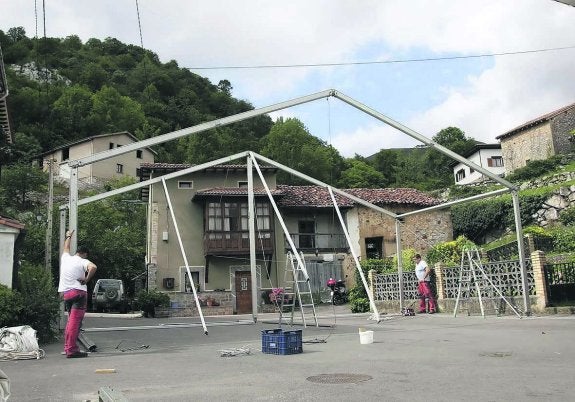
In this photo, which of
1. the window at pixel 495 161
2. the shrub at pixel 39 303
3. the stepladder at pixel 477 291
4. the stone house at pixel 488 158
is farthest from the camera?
the window at pixel 495 161

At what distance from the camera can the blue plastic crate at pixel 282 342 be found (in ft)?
26.4

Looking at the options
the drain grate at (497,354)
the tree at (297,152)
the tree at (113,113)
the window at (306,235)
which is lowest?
the drain grate at (497,354)

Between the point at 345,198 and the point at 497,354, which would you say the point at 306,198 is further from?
the point at 497,354

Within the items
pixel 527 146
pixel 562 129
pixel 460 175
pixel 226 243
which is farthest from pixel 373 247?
pixel 460 175

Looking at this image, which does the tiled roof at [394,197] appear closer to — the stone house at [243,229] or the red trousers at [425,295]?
the stone house at [243,229]

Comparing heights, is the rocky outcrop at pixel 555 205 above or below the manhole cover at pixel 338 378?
above

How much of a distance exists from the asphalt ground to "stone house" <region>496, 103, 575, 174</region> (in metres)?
38.4

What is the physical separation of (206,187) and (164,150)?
3094 cm

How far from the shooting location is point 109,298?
30.8m

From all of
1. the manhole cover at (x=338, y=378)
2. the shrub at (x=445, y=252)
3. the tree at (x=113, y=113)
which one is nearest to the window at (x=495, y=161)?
the shrub at (x=445, y=252)

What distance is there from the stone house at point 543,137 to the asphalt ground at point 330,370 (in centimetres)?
3837

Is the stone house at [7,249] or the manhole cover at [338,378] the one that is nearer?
the manhole cover at [338,378]

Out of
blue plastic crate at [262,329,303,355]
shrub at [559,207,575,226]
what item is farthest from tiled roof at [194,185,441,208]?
blue plastic crate at [262,329,303,355]

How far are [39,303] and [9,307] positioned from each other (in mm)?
689
